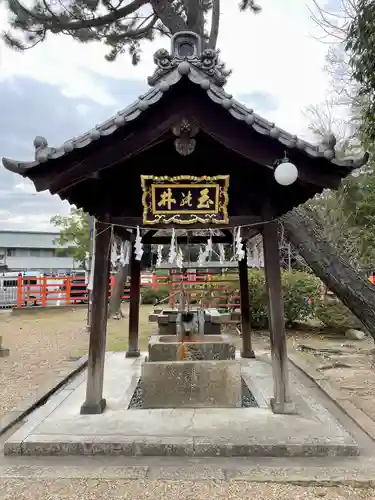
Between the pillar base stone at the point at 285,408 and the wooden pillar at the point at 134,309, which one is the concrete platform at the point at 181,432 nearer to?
the pillar base stone at the point at 285,408

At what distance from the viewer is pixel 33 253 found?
5491 cm

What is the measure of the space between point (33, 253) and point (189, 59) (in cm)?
5409

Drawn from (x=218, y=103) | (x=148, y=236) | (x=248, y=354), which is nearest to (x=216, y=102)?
(x=218, y=103)

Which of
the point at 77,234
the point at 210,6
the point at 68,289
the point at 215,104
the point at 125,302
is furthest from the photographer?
the point at 77,234

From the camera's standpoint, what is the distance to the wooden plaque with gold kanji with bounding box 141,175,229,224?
5.12 m

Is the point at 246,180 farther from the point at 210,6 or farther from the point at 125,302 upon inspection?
the point at 125,302

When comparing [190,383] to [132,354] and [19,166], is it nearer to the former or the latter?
[132,354]

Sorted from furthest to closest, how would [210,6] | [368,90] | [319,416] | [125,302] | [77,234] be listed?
1. [77,234]
2. [125,302]
3. [210,6]
4. [368,90]
5. [319,416]

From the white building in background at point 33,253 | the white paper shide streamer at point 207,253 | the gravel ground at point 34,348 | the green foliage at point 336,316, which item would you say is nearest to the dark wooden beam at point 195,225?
the white paper shide streamer at point 207,253

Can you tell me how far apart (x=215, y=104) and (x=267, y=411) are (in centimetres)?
369

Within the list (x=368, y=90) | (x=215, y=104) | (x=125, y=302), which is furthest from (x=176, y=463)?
(x=125, y=302)

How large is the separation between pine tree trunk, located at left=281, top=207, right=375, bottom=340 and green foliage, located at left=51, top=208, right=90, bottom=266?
26058 millimetres

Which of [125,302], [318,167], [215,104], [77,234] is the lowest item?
[125,302]

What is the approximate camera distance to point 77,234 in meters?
33.3
